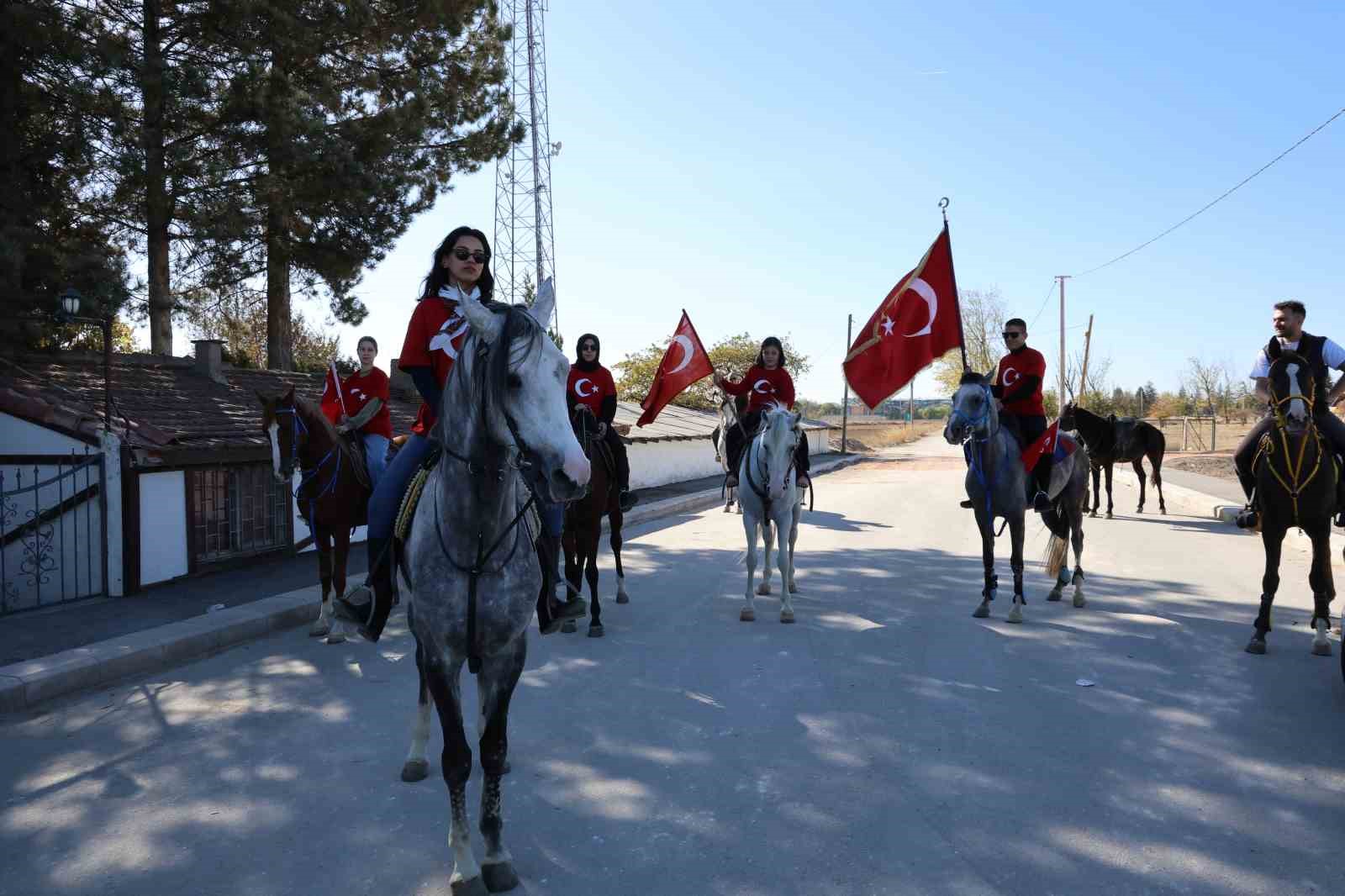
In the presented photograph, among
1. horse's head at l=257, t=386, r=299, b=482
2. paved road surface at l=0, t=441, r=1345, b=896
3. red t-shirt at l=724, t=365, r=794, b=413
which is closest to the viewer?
paved road surface at l=0, t=441, r=1345, b=896

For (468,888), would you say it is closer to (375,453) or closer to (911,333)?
(375,453)

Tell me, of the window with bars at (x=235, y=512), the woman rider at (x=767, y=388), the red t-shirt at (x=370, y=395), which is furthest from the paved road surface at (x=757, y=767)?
the window with bars at (x=235, y=512)

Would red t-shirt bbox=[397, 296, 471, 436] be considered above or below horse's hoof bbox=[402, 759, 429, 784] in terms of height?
above

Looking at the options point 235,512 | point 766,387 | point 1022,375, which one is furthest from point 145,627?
point 1022,375

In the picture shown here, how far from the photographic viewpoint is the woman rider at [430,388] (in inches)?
165

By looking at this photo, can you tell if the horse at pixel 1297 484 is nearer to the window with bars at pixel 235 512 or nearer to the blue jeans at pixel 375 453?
the blue jeans at pixel 375 453

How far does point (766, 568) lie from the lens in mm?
9820

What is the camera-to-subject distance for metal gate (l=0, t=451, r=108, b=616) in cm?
986

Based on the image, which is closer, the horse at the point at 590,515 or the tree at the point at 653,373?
the horse at the point at 590,515

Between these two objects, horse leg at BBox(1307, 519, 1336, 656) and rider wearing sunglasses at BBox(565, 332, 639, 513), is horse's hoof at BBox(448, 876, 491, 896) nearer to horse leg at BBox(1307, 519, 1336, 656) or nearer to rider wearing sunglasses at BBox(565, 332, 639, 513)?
rider wearing sunglasses at BBox(565, 332, 639, 513)

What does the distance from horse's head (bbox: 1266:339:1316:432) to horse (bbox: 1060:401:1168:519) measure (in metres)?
9.46

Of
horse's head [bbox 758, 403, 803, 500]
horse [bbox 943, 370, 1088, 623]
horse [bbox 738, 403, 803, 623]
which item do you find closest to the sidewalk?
horse [bbox 738, 403, 803, 623]

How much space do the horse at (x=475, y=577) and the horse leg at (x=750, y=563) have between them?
4.79m

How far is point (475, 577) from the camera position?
3.71 metres
